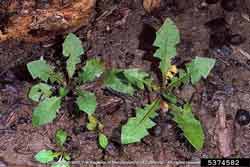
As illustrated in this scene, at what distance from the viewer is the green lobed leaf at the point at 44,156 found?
9.78ft

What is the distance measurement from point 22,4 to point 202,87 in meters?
1.53

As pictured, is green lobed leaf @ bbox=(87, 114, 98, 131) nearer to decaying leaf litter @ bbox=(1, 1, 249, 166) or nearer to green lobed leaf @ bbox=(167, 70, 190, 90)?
decaying leaf litter @ bbox=(1, 1, 249, 166)

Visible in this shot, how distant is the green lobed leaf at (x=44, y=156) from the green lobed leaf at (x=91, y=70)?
609 millimetres

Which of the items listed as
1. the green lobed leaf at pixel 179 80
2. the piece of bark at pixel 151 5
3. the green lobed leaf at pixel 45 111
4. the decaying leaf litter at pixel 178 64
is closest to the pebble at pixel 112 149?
the decaying leaf litter at pixel 178 64

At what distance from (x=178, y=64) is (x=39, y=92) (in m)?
1.12

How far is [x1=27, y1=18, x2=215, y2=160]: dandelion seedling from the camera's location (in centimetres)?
293

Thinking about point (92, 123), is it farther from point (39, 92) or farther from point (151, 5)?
point (151, 5)

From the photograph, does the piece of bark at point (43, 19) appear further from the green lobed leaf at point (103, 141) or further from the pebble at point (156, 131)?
the pebble at point (156, 131)

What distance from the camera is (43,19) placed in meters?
3.25

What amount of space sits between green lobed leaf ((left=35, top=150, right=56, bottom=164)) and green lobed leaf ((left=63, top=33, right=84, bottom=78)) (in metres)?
0.62

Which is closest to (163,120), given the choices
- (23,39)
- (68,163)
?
(68,163)

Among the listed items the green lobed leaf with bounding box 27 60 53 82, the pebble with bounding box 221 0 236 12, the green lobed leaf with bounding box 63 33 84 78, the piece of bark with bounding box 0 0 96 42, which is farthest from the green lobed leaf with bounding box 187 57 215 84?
the green lobed leaf with bounding box 27 60 53 82

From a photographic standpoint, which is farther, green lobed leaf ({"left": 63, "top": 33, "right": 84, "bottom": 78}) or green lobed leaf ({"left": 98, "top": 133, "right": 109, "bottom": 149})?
green lobed leaf ({"left": 63, "top": 33, "right": 84, "bottom": 78})

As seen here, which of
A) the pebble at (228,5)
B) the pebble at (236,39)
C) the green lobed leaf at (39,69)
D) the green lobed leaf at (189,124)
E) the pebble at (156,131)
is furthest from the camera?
the pebble at (228,5)
